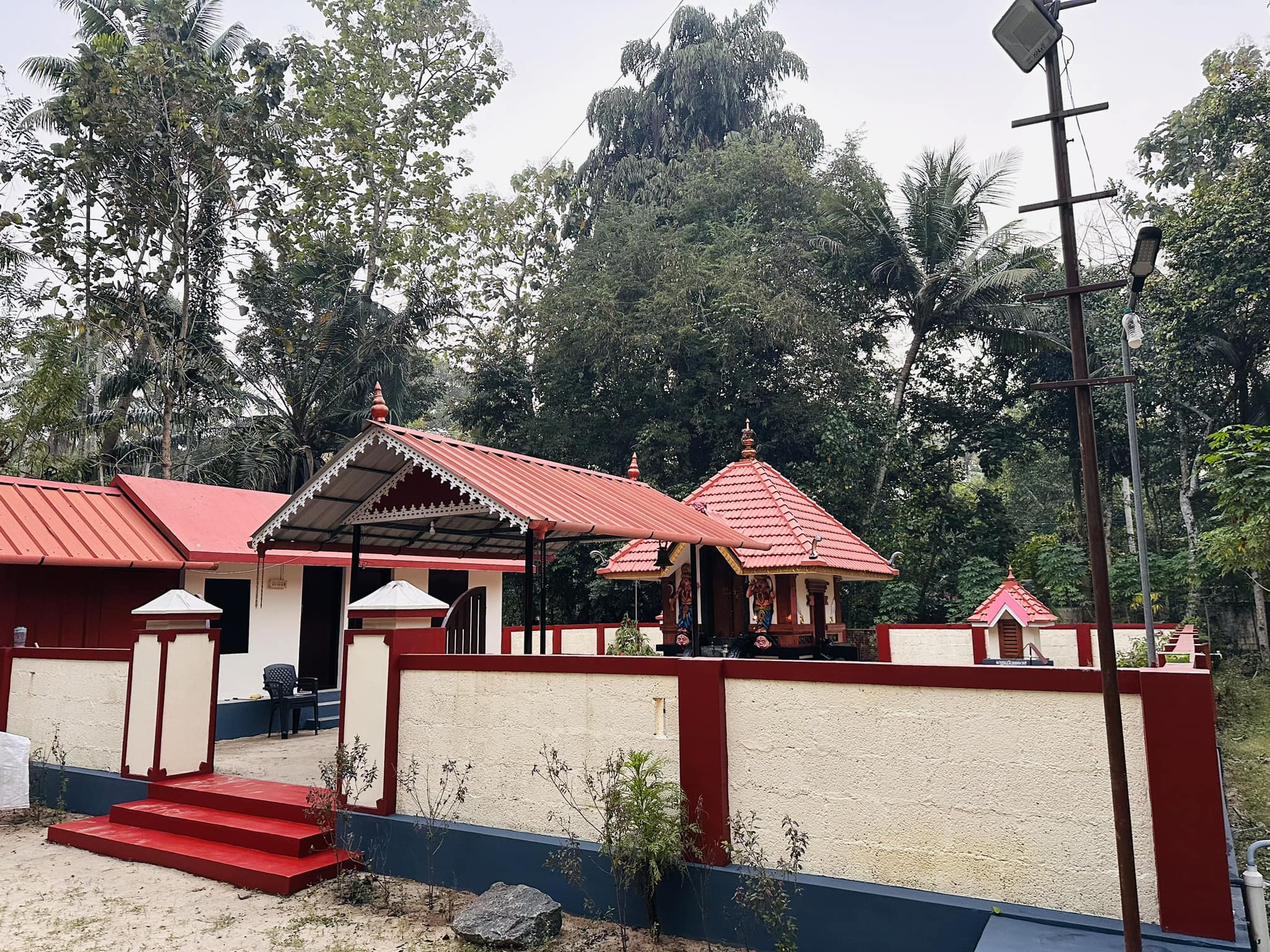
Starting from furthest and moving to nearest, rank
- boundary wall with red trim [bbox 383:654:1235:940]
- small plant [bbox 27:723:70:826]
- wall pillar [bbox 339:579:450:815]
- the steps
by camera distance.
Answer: small plant [bbox 27:723:70:826] → wall pillar [bbox 339:579:450:815] → the steps → boundary wall with red trim [bbox 383:654:1235:940]

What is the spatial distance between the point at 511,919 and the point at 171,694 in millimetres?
4545

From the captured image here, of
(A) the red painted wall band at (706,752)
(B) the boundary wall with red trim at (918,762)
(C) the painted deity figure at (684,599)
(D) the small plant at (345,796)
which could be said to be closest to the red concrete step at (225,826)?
(D) the small plant at (345,796)

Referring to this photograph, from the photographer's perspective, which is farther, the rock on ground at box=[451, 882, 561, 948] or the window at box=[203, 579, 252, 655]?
the window at box=[203, 579, 252, 655]

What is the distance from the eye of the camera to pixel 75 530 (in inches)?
418

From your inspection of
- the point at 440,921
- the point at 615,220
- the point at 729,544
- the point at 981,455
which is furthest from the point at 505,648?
the point at 981,455

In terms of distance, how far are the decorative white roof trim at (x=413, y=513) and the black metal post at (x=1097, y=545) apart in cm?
476

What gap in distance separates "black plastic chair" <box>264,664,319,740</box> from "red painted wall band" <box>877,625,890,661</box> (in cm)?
909

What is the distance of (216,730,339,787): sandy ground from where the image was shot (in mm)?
8508

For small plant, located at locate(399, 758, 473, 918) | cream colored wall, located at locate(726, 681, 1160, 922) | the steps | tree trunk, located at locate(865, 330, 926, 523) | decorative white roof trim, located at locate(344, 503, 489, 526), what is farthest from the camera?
tree trunk, located at locate(865, 330, 926, 523)

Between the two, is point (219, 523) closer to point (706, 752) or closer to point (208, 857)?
point (208, 857)

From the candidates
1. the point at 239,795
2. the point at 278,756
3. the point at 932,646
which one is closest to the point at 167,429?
the point at 278,756

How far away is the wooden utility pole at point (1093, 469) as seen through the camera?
361cm

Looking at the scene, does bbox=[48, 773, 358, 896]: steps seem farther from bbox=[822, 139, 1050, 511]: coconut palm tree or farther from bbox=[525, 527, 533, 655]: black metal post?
bbox=[822, 139, 1050, 511]: coconut palm tree

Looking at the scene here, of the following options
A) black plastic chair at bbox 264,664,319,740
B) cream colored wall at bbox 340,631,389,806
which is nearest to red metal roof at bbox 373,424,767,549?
cream colored wall at bbox 340,631,389,806
